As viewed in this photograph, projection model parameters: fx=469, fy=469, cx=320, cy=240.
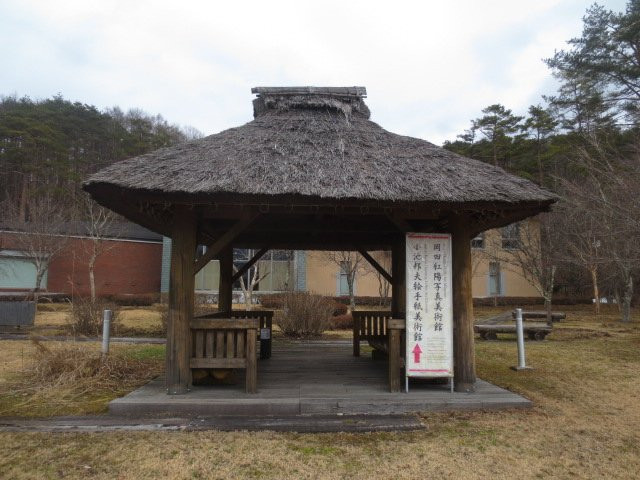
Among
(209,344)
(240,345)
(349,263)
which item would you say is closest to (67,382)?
(209,344)

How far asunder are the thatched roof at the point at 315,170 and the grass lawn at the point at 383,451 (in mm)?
2539

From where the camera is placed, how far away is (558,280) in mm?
26562

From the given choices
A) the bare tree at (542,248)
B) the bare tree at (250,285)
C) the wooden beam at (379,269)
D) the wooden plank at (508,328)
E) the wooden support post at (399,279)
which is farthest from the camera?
the bare tree at (542,248)

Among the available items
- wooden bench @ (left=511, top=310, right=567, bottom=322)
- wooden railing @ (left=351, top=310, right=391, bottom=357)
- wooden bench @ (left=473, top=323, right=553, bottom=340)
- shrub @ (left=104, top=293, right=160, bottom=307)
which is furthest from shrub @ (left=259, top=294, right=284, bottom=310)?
wooden railing @ (left=351, top=310, right=391, bottom=357)

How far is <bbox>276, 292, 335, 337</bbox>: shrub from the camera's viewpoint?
1370 centimetres

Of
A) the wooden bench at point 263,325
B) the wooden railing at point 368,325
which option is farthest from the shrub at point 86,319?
the wooden railing at point 368,325

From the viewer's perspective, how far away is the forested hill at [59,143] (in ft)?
92.4

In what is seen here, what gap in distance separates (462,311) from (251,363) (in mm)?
2793

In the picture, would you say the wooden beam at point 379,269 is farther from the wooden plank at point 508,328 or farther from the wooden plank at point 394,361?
the wooden plank at point 508,328

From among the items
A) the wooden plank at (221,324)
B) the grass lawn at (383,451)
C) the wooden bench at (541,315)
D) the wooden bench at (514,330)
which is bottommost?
the grass lawn at (383,451)

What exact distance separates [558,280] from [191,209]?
84.3 ft

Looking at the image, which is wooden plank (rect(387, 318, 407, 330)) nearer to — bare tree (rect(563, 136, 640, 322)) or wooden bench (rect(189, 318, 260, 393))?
wooden bench (rect(189, 318, 260, 393))

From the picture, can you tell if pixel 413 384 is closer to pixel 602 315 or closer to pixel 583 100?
pixel 602 315

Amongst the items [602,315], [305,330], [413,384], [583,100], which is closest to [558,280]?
[602,315]
